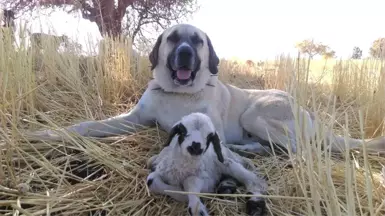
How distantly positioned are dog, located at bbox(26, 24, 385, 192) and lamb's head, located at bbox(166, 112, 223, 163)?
0.89 metres

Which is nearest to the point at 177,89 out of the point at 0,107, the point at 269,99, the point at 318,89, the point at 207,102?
the point at 207,102

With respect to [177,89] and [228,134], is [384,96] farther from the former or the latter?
[177,89]

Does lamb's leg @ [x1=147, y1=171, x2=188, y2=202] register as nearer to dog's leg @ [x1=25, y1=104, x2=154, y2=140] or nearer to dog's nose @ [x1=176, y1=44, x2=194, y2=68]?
dog's leg @ [x1=25, y1=104, x2=154, y2=140]

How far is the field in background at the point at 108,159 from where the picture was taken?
1.46 metres

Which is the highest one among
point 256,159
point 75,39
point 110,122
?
point 75,39

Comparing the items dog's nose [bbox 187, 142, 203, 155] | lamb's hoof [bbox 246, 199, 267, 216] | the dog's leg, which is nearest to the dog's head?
the dog's leg

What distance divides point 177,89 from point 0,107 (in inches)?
60.7

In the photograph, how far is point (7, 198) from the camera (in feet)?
5.83

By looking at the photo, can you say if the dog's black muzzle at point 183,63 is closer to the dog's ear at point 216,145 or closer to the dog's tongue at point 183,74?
the dog's tongue at point 183,74

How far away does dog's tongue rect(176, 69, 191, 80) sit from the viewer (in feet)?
10.5

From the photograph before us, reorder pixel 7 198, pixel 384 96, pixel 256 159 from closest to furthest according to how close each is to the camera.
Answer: pixel 7 198 → pixel 256 159 → pixel 384 96

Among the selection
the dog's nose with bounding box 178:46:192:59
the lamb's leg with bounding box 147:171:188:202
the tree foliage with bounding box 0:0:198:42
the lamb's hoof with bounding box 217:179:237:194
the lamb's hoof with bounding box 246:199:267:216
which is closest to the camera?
the lamb's hoof with bounding box 246:199:267:216

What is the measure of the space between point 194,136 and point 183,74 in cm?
120

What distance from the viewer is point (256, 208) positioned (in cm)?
197
